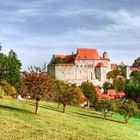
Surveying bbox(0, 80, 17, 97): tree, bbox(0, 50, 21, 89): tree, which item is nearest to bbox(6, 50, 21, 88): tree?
bbox(0, 50, 21, 89): tree

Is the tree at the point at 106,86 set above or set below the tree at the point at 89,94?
above

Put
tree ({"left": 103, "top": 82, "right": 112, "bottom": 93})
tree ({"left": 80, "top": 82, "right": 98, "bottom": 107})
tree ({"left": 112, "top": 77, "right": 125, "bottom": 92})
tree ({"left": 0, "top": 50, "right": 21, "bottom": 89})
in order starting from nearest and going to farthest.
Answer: tree ({"left": 0, "top": 50, "right": 21, "bottom": 89}) < tree ({"left": 80, "top": 82, "right": 98, "bottom": 107}) < tree ({"left": 112, "top": 77, "right": 125, "bottom": 92}) < tree ({"left": 103, "top": 82, "right": 112, "bottom": 93})

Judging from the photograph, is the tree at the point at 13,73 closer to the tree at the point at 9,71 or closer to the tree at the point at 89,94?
the tree at the point at 9,71

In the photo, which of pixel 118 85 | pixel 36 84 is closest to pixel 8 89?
pixel 36 84

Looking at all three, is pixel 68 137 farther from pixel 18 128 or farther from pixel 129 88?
pixel 129 88

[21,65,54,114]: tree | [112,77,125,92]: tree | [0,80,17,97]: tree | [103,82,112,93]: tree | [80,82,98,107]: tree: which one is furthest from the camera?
[103,82,112,93]: tree

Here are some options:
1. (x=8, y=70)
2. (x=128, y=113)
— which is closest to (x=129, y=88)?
(x=8, y=70)

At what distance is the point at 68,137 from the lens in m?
34.5

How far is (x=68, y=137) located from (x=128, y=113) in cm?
3351

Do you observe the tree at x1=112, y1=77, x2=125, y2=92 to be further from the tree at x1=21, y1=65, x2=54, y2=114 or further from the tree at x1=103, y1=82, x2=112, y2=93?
the tree at x1=21, y1=65, x2=54, y2=114

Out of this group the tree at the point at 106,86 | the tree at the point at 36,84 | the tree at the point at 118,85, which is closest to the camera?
the tree at the point at 36,84

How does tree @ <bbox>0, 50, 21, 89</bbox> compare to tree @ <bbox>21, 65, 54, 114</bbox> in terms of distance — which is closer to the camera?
tree @ <bbox>21, 65, 54, 114</bbox>

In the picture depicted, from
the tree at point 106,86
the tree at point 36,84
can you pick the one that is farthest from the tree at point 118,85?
the tree at point 36,84

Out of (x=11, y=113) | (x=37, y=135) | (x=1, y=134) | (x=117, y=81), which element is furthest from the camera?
(x=117, y=81)
